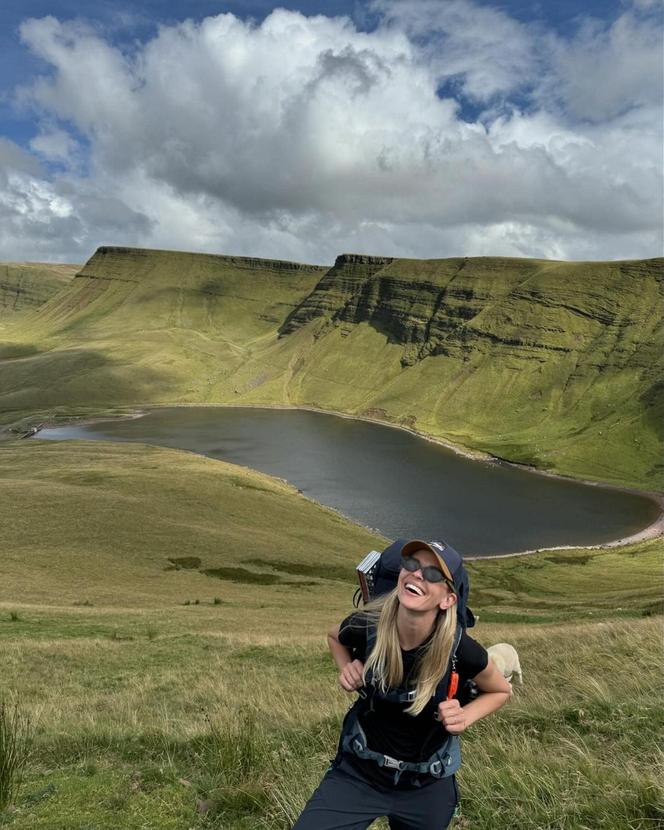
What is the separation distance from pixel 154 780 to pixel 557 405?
606 feet

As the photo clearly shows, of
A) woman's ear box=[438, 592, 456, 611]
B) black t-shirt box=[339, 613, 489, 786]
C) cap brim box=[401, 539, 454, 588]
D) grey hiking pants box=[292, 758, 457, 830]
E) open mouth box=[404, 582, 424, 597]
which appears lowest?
grey hiking pants box=[292, 758, 457, 830]

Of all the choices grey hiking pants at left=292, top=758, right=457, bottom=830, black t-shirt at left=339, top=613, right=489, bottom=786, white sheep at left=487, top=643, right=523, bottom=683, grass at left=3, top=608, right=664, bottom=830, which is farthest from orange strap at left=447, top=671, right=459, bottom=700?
white sheep at left=487, top=643, right=523, bottom=683

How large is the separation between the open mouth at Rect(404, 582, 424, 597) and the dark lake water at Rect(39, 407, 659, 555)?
74373 mm

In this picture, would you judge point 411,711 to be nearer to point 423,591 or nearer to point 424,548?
point 423,591

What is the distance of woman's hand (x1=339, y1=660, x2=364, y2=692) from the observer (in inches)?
178

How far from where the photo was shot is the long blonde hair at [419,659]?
4.27 m

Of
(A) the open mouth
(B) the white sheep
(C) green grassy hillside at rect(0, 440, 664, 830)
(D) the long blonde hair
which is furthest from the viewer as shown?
(B) the white sheep

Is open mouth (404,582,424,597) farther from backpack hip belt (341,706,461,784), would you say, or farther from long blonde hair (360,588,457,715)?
backpack hip belt (341,706,461,784)

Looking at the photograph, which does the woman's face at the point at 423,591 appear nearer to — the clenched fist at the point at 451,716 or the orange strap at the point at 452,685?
the orange strap at the point at 452,685

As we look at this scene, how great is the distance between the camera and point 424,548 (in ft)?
14.9

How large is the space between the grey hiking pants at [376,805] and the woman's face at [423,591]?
1387mm

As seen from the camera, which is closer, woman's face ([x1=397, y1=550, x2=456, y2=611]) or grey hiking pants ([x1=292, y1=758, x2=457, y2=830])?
grey hiking pants ([x1=292, y1=758, x2=457, y2=830])

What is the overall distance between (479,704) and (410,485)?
106 m

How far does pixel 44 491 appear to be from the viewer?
2162 inches
